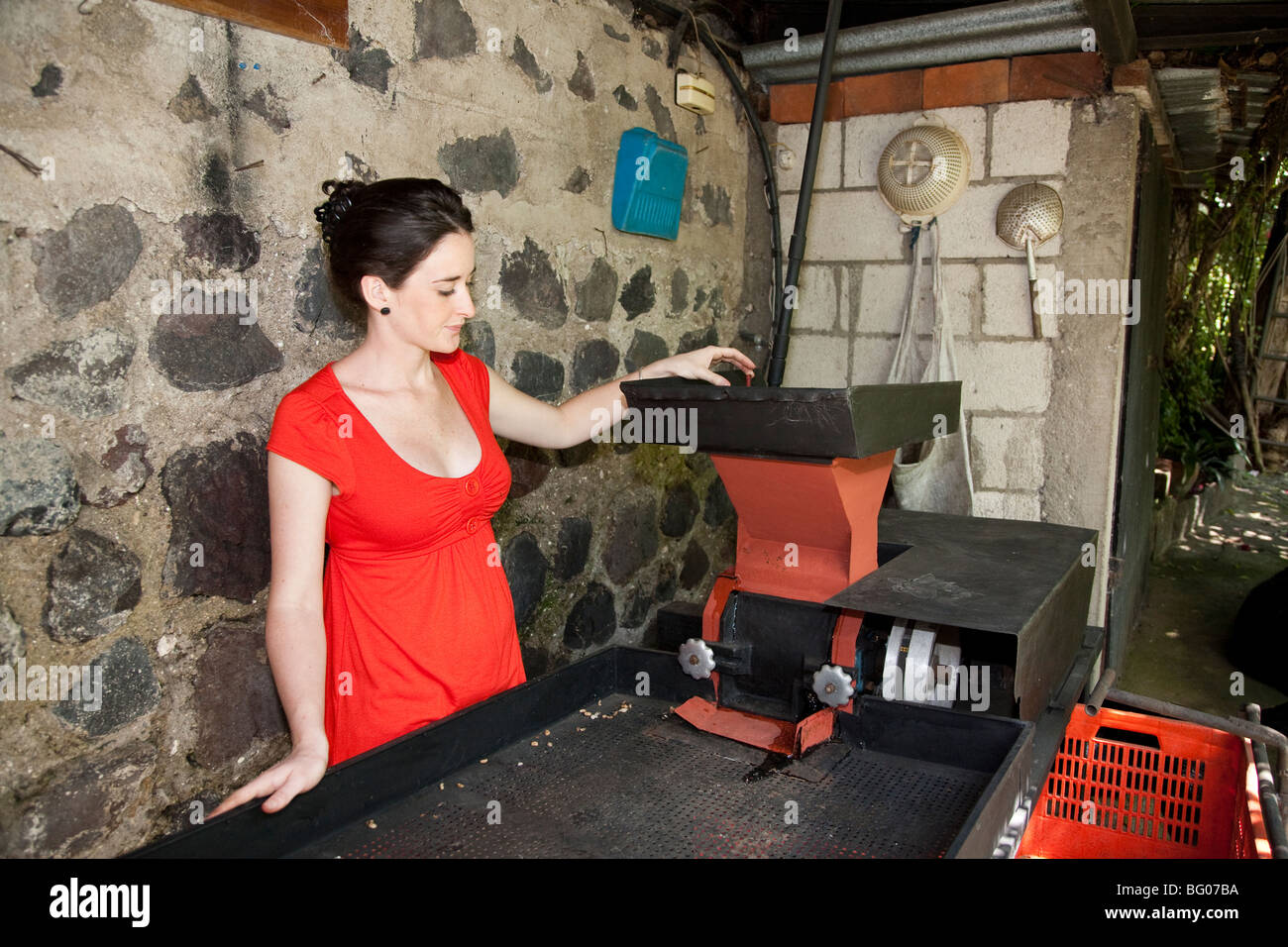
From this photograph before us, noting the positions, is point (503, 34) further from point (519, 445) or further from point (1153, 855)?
point (1153, 855)

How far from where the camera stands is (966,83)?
2.86 meters

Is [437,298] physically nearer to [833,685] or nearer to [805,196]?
[833,685]

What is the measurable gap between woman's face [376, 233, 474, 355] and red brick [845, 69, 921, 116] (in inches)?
76.7

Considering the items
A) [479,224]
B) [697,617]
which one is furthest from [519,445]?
[697,617]

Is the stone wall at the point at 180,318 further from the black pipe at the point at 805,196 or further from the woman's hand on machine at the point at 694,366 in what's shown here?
the black pipe at the point at 805,196

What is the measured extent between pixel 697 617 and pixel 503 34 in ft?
4.43

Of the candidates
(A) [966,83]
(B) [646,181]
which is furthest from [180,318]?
(A) [966,83]

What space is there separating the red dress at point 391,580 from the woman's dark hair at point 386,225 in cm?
19

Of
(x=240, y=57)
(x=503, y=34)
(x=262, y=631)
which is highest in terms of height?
(x=503, y=34)

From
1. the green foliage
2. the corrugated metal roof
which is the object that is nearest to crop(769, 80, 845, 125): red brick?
the corrugated metal roof

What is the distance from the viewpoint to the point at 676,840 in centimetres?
111

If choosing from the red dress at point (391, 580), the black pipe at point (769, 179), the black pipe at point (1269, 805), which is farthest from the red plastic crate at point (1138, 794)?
the black pipe at point (769, 179)

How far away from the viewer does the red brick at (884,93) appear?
2.94 metres

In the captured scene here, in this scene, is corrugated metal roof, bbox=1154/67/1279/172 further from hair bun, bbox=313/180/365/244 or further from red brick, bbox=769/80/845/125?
hair bun, bbox=313/180/365/244
